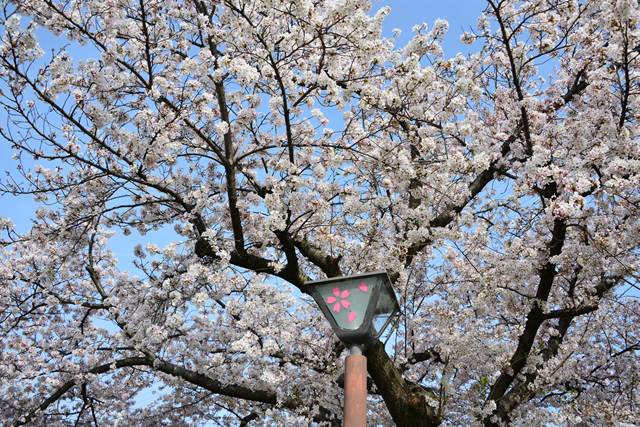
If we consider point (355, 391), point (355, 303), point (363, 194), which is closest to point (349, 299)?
point (355, 303)

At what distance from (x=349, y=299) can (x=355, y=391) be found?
0.57 meters

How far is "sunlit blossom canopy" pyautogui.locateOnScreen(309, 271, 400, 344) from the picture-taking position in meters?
3.81

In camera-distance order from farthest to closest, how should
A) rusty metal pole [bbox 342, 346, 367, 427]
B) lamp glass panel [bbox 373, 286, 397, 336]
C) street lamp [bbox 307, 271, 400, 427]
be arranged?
lamp glass panel [bbox 373, 286, 397, 336] → street lamp [bbox 307, 271, 400, 427] → rusty metal pole [bbox 342, 346, 367, 427]

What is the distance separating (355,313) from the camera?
383 centimetres

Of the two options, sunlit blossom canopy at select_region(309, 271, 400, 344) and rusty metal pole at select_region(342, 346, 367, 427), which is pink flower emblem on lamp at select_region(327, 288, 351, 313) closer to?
sunlit blossom canopy at select_region(309, 271, 400, 344)

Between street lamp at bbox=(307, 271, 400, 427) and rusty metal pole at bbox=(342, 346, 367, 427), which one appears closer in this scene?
rusty metal pole at bbox=(342, 346, 367, 427)

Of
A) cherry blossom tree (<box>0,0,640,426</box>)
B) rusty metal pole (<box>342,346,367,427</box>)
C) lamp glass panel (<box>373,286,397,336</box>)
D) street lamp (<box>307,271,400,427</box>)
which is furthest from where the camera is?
cherry blossom tree (<box>0,0,640,426</box>)

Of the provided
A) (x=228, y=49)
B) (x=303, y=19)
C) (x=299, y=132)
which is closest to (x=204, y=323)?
(x=299, y=132)

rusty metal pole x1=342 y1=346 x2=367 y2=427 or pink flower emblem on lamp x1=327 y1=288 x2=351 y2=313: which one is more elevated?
pink flower emblem on lamp x1=327 y1=288 x2=351 y2=313

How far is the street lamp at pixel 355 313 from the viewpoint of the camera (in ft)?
12.4

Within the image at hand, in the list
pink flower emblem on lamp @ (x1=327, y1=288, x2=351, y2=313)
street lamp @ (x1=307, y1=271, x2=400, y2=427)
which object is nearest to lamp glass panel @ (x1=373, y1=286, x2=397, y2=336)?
street lamp @ (x1=307, y1=271, x2=400, y2=427)

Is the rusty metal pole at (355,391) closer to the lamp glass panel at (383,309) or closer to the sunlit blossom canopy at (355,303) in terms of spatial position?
the sunlit blossom canopy at (355,303)

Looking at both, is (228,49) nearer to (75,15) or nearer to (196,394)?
(75,15)

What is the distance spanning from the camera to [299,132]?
8055mm
